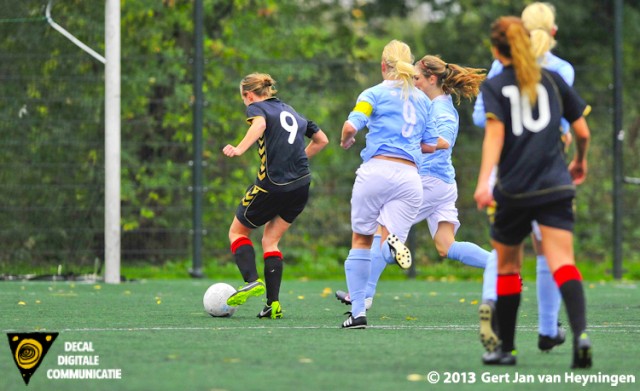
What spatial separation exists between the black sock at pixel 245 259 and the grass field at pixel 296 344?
0.32m

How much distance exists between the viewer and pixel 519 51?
6.31 meters

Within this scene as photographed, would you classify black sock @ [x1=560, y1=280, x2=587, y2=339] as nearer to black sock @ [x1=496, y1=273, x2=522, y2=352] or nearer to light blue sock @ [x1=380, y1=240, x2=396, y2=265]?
black sock @ [x1=496, y1=273, x2=522, y2=352]

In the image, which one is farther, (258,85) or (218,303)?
(258,85)

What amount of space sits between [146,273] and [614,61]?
5927 mm

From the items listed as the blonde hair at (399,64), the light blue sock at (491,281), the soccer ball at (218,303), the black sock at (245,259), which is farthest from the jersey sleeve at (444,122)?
the light blue sock at (491,281)

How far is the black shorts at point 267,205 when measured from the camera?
9664mm

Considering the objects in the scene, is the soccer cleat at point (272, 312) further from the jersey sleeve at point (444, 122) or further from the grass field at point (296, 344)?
the jersey sleeve at point (444, 122)

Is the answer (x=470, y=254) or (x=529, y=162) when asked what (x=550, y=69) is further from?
(x=470, y=254)

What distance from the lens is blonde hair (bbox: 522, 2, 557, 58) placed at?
6.59 m

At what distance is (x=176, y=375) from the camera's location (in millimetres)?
5891

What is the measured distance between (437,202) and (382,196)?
140 cm

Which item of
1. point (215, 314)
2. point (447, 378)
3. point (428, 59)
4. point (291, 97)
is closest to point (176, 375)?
point (447, 378)

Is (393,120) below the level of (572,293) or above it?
above

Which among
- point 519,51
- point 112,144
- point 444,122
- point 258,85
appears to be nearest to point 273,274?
point 258,85
